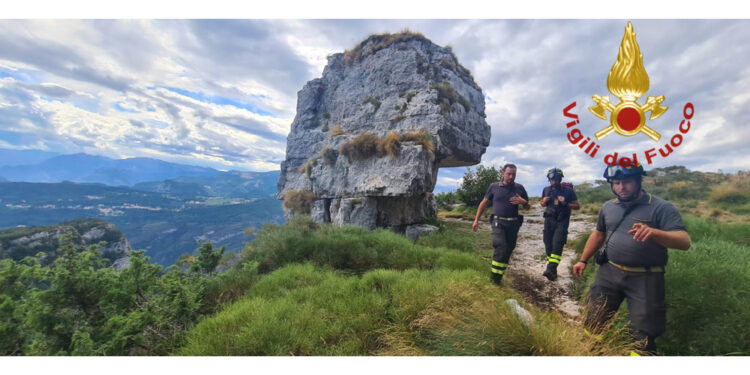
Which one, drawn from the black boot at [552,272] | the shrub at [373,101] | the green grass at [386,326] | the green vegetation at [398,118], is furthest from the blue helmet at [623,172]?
the shrub at [373,101]

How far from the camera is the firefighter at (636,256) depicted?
97.2 inches

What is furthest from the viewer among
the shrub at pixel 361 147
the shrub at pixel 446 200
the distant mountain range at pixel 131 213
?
the distant mountain range at pixel 131 213

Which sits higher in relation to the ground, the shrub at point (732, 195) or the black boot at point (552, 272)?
the shrub at point (732, 195)

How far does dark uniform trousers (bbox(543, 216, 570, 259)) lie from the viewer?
5414 millimetres

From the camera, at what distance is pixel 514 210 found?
514 centimetres

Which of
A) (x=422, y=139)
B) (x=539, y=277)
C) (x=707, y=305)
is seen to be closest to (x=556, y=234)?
(x=539, y=277)

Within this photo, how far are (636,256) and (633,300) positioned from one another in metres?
0.48

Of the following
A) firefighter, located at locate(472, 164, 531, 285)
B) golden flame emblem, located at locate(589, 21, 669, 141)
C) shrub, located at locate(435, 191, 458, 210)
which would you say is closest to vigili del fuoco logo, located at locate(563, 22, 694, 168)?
golden flame emblem, located at locate(589, 21, 669, 141)

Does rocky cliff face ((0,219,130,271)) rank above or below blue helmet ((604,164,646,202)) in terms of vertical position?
below

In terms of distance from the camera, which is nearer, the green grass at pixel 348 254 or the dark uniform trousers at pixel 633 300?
the dark uniform trousers at pixel 633 300

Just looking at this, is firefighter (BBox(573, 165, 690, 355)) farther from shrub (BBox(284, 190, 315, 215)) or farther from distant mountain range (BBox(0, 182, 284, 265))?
shrub (BBox(284, 190, 315, 215))

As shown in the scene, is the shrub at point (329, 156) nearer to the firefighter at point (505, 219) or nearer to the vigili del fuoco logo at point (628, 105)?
the firefighter at point (505, 219)

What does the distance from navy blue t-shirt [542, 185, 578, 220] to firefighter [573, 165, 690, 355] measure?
2775mm

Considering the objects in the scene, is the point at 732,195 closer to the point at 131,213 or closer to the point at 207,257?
the point at 207,257
